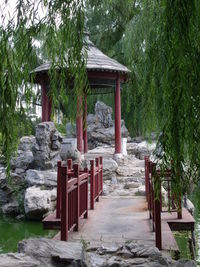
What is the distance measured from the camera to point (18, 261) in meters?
2.14

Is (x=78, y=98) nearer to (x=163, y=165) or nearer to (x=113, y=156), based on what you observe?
(x=163, y=165)

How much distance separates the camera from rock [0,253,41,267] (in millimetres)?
2082

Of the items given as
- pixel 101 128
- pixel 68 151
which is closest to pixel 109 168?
pixel 68 151

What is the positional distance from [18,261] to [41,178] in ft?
18.2

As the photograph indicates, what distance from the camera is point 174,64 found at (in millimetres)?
1547

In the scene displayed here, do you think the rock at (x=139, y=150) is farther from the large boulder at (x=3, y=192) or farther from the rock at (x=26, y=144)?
the large boulder at (x=3, y=192)

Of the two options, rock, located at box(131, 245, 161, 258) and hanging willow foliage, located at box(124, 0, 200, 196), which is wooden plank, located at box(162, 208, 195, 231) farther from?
hanging willow foliage, located at box(124, 0, 200, 196)

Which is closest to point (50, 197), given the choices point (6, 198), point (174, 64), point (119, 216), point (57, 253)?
point (6, 198)

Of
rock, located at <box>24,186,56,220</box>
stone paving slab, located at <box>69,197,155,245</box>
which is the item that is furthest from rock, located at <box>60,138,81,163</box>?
stone paving slab, located at <box>69,197,155,245</box>

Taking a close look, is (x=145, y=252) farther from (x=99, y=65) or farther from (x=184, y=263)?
(x=99, y=65)

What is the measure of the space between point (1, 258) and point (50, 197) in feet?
16.0

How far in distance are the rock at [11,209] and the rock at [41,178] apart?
0.56m

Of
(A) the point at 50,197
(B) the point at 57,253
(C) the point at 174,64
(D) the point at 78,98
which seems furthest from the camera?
(A) the point at 50,197

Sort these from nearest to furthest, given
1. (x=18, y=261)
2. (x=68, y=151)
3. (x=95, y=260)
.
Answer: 1. (x=18, y=261)
2. (x=95, y=260)
3. (x=68, y=151)
